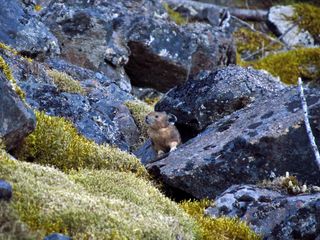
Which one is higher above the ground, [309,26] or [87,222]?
[87,222]

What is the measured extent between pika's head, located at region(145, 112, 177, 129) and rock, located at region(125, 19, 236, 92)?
617cm

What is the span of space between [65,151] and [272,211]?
2813mm

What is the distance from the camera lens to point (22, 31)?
1520 cm

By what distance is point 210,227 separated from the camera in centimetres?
880

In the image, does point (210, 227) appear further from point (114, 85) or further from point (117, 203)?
point (114, 85)

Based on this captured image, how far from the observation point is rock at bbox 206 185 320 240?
8.51 m

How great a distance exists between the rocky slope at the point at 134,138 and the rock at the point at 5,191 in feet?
0.03

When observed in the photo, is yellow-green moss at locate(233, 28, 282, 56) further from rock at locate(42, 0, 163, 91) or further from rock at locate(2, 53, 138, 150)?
rock at locate(2, 53, 138, 150)

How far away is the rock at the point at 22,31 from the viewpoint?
49.0ft

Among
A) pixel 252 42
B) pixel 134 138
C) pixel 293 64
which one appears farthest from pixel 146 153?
pixel 252 42

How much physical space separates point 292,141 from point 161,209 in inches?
113

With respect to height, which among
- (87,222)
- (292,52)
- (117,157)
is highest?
(87,222)

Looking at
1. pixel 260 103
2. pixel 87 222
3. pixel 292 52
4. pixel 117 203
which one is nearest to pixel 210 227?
pixel 117 203

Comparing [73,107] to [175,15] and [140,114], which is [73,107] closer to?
[140,114]
